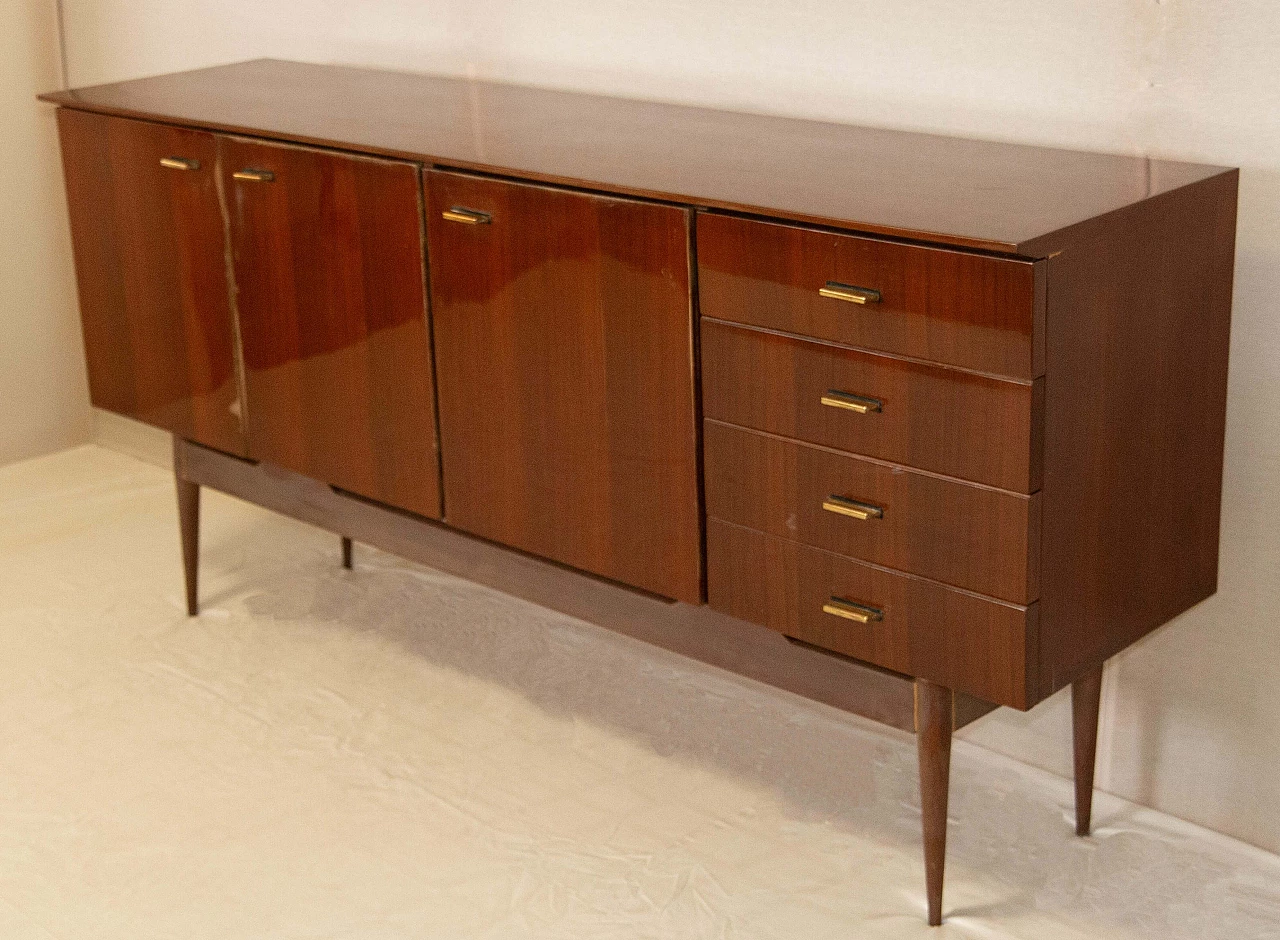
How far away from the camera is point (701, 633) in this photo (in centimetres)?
228

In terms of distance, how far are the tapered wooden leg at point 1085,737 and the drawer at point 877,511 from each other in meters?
0.44

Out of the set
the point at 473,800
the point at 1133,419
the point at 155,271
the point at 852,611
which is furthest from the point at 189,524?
the point at 1133,419

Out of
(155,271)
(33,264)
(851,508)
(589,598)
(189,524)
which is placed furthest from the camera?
(33,264)

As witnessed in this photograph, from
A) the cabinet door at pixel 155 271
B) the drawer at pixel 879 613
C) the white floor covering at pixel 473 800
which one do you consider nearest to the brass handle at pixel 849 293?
the drawer at pixel 879 613

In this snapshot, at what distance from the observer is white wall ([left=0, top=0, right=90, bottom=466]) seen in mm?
3881

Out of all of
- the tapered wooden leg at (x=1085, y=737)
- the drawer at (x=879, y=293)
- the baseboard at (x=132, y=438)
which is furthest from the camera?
the baseboard at (x=132, y=438)

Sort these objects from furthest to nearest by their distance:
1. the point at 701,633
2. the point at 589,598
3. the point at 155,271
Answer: the point at 155,271 → the point at 589,598 → the point at 701,633

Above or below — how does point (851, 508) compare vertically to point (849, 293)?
below

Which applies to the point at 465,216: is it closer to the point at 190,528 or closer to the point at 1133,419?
the point at 1133,419

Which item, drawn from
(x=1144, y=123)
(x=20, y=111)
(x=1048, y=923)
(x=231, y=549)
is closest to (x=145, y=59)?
(x=20, y=111)

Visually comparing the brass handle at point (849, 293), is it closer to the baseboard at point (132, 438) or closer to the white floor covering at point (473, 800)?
the white floor covering at point (473, 800)

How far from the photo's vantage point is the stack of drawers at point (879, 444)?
1.81 meters

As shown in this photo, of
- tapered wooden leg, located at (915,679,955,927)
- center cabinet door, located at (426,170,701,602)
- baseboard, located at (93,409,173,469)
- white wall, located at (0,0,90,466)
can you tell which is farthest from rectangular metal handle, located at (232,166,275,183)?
white wall, located at (0,0,90,466)

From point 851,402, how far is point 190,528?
1.63m
